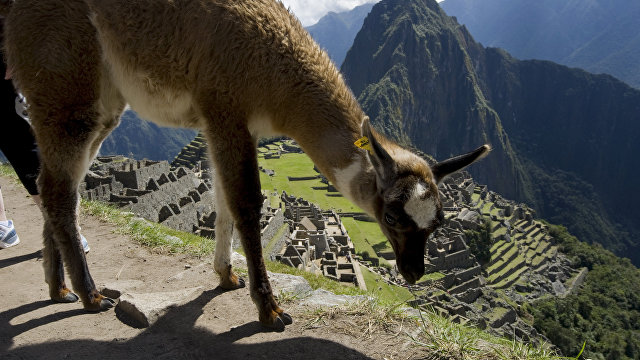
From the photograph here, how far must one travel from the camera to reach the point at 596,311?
5166 cm

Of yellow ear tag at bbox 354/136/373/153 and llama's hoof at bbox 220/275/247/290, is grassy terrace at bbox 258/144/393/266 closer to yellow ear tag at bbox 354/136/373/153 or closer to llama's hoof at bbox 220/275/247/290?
llama's hoof at bbox 220/275/247/290

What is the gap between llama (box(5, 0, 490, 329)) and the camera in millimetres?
2885

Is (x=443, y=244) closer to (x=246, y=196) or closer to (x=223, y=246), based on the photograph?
(x=223, y=246)

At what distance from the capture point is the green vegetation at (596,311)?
41.7 m

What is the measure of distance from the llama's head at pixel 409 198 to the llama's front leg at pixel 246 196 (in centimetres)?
92

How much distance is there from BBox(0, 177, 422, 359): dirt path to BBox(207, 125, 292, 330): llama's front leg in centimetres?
19

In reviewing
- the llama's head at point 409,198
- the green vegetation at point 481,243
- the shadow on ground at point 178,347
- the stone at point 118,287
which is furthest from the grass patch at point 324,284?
the green vegetation at point 481,243

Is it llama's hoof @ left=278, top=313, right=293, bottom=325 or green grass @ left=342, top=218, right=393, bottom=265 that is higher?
llama's hoof @ left=278, top=313, right=293, bottom=325

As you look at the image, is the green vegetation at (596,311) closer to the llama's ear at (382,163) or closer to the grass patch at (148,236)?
the grass patch at (148,236)

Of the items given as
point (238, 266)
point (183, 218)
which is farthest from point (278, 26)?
point (183, 218)

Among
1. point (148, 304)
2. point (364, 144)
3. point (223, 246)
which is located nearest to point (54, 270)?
point (148, 304)

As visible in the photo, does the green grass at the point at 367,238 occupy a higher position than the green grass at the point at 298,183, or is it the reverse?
the green grass at the point at 298,183

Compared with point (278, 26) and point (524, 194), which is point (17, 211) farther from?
point (524, 194)

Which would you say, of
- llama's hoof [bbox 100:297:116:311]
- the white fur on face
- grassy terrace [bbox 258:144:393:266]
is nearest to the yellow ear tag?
the white fur on face
